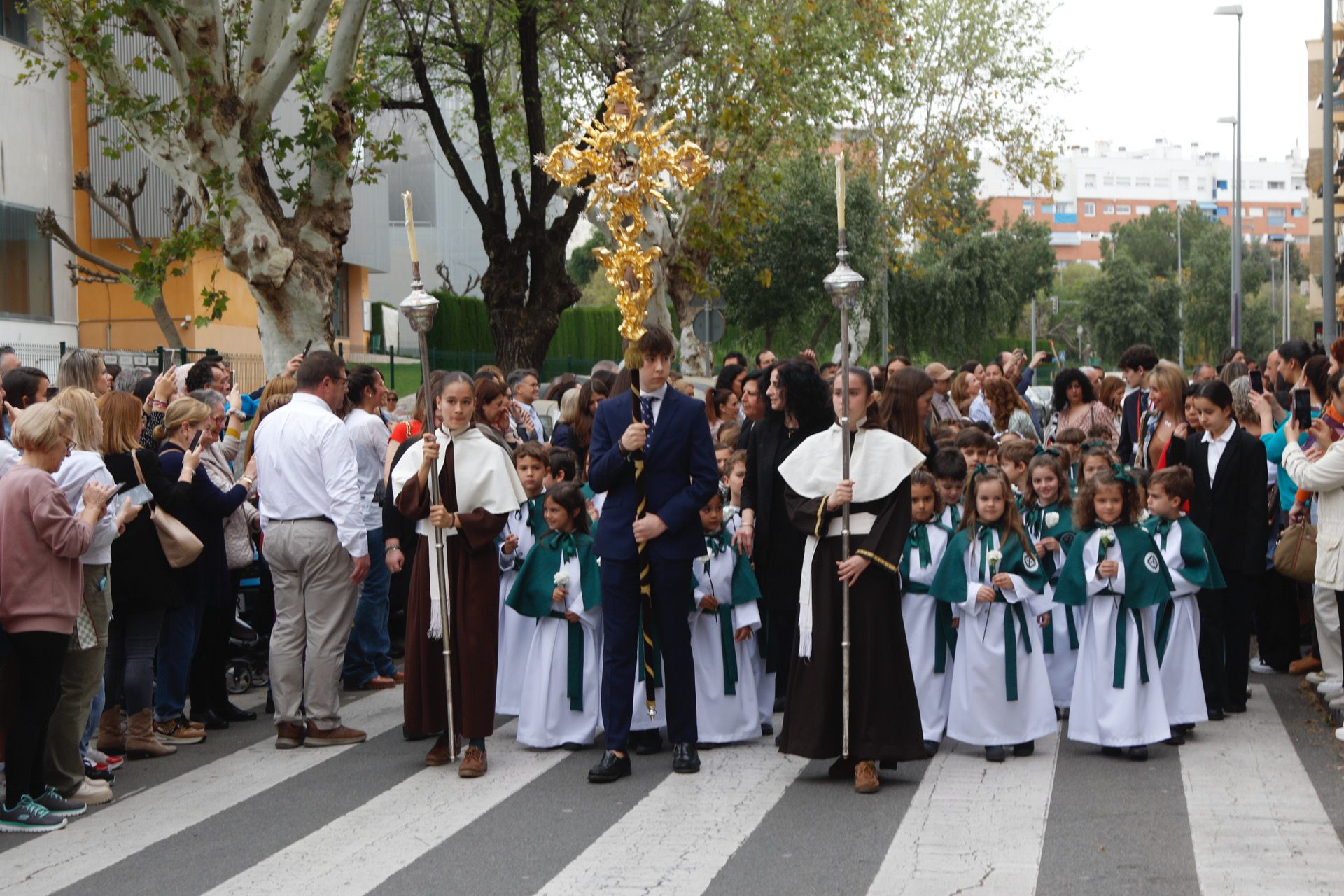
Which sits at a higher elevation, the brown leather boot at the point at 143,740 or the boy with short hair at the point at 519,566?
the boy with short hair at the point at 519,566

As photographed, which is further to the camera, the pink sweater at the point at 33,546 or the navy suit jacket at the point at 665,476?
the navy suit jacket at the point at 665,476

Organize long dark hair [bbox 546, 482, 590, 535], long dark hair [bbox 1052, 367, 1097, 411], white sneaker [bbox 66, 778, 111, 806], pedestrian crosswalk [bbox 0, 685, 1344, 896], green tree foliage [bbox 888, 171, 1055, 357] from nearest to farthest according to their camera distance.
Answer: pedestrian crosswalk [bbox 0, 685, 1344, 896]
white sneaker [bbox 66, 778, 111, 806]
long dark hair [bbox 546, 482, 590, 535]
long dark hair [bbox 1052, 367, 1097, 411]
green tree foliage [bbox 888, 171, 1055, 357]

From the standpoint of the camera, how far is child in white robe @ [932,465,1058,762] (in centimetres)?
811

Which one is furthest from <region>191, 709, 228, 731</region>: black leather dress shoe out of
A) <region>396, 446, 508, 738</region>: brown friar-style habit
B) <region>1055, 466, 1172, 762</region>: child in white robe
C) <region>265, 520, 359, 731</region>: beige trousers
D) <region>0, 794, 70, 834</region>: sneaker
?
<region>1055, 466, 1172, 762</region>: child in white robe

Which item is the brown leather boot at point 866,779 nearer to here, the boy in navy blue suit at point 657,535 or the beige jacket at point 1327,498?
the boy in navy blue suit at point 657,535

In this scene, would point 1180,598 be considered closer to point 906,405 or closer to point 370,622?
point 906,405

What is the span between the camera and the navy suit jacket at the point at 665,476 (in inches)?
307

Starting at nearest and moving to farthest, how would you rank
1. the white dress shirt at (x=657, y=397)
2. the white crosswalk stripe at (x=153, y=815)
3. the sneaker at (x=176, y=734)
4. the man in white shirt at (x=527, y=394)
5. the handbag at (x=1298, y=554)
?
1. the white crosswalk stripe at (x=153, y=815)
2. the white dress shirt at (x=657, y=397)
3. the sneaker at (x=176, y=734)
4. the handbag at (x=1298, y=554)
5. the man in white shirt at (x=527, y=394)

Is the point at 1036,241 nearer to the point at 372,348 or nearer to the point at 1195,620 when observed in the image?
the point at 372,348

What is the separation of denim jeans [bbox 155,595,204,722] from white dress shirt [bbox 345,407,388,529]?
1.72 m

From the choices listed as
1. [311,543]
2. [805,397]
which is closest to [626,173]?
[805,397]

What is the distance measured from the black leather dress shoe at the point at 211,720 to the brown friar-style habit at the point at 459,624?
165cm

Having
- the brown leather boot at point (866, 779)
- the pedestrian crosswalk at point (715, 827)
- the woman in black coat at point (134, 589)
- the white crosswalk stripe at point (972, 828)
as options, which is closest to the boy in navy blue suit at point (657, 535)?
the pedestrian crosswalk at point (715, 827)

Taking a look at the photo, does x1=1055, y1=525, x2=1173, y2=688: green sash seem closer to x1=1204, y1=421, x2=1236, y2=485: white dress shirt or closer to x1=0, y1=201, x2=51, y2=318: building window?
x1=1204, y1=421, x2=1236, y2=485: white dress shirt
